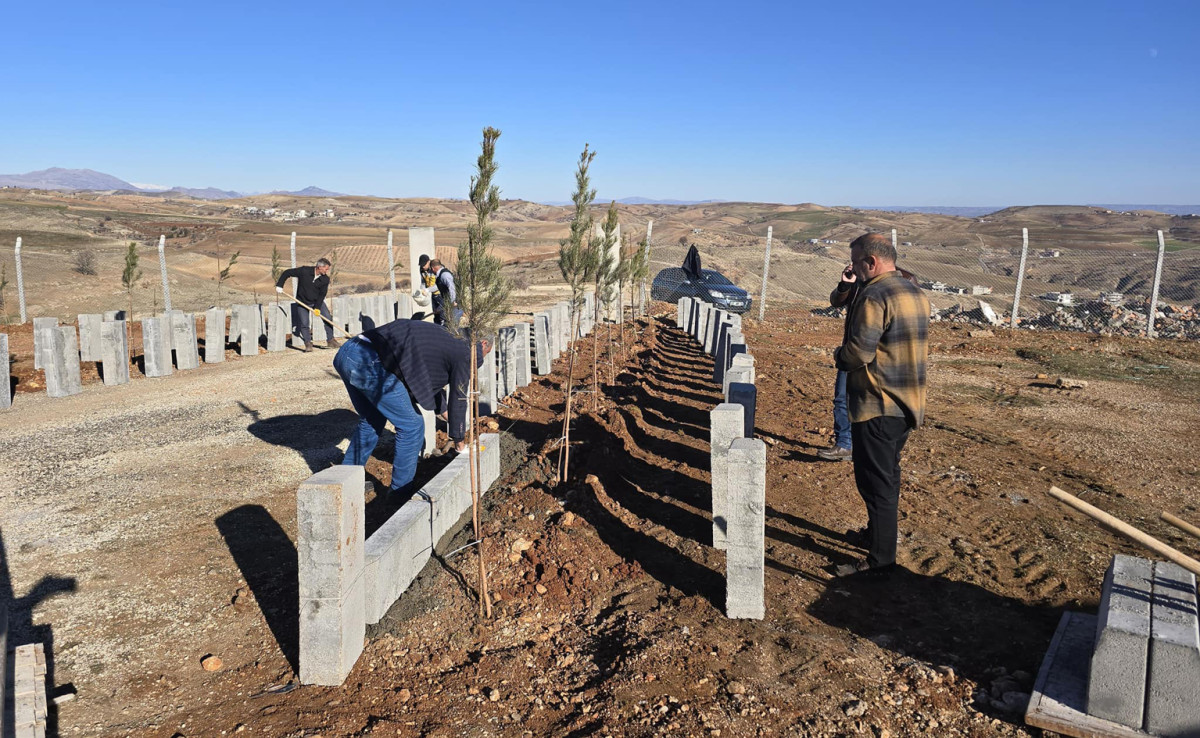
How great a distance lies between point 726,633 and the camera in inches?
153

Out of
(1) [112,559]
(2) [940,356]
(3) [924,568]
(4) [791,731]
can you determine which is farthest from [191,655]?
(2) [940,356]

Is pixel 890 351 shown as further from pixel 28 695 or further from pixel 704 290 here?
pixel 704 290

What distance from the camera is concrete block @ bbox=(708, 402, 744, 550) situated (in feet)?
16.0

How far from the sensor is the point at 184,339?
11.4 metres

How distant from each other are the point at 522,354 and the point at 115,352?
5.44 metres

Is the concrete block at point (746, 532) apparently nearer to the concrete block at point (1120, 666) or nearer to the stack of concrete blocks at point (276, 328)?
the concrete block at point (1120, 666)

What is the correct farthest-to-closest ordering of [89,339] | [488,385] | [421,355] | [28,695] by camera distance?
1. [89,339]
2. [488,385]
3. [421,355]
4. [28,695]

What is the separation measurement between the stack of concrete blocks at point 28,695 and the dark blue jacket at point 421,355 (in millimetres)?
2535

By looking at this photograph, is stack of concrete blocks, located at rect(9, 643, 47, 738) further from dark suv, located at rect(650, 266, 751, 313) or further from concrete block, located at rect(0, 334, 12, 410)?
dark suv, located at rect(650, 266, 751, 313)

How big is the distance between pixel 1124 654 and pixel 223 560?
4907 mm

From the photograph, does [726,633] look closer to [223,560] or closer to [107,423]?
[223,560]

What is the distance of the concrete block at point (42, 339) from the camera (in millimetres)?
9672

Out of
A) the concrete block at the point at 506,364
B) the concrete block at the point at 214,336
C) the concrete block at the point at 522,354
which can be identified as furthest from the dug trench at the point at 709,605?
the concrete block at the point at 214,336

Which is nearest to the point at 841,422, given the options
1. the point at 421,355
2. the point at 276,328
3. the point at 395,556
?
the point at 421,355
